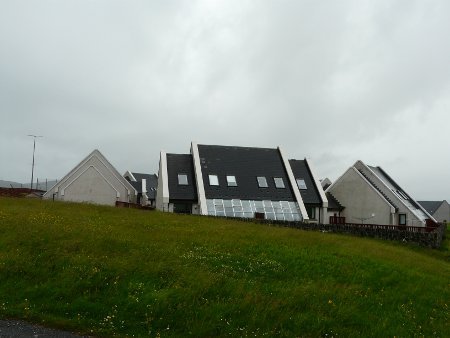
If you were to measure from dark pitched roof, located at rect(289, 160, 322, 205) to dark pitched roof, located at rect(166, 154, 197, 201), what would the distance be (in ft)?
41.9

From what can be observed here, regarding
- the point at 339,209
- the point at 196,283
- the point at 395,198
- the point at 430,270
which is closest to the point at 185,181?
the point at 339,209

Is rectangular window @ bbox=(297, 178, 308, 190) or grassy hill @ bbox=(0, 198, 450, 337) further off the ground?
rectangular window @ bbox=(297, 178, 308, 190)

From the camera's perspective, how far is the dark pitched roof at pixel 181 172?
4556 cm

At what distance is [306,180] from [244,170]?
780 cm

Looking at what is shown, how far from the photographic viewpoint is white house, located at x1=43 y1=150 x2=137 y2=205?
4938 centimetres

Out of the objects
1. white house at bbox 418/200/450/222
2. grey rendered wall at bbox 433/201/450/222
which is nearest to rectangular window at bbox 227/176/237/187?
white house at bbox 418/200/450/222

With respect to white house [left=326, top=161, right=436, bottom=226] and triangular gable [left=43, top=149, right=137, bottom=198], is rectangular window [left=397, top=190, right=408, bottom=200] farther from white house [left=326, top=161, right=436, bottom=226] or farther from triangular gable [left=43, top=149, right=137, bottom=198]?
triangular gable [left=43, top=149, right=137, bottom=198]

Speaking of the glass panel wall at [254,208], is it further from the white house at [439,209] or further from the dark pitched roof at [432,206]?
the white house at [439,209]

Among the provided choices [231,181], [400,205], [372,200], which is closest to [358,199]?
[372,200]

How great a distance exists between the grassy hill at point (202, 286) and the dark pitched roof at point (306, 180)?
27.2 meters

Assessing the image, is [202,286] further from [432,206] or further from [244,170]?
[432,206]

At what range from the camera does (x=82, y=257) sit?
1512cm

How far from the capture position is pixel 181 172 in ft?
160

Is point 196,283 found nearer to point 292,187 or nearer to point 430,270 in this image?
point 430,270
